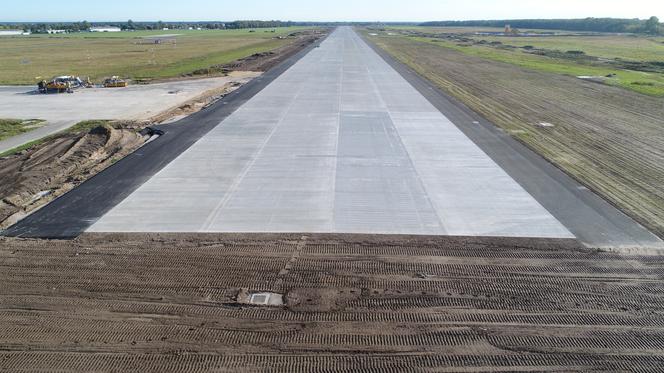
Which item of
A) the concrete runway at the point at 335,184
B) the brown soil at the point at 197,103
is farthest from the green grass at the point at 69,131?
the concrete runway at the point at 335,184

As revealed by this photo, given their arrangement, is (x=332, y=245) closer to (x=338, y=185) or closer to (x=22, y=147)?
(x=338, y=185)

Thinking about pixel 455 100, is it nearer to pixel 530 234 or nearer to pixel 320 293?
pixel 530 234

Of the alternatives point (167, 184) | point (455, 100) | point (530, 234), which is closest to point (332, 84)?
point (455, 100)

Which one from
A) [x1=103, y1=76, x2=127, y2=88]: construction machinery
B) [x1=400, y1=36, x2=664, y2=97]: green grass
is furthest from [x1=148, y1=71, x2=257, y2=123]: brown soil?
[x1=400, y1=36, x2=664, y2=97]: green grass

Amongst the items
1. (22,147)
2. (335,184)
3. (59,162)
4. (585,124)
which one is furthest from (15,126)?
(585,124)

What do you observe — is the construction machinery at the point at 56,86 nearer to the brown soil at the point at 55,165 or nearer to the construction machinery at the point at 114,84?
the construction machinery at the point at 114,84

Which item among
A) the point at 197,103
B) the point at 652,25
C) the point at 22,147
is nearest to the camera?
the point at 22,147

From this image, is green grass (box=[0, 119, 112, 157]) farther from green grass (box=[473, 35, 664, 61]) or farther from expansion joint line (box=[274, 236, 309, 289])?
green grass (box=[473, 35, 664, 61])
